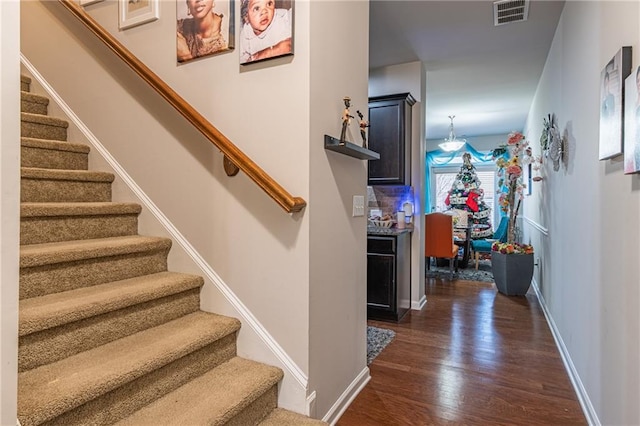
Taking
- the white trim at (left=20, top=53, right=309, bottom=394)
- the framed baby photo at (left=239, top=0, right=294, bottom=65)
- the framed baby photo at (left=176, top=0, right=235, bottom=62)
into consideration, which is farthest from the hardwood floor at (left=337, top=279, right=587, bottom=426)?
the framed baby photo at (left=176, top=0, right=235, bottom=62)

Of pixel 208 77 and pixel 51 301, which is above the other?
pixel 208 77

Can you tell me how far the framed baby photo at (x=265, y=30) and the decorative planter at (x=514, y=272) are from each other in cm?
389

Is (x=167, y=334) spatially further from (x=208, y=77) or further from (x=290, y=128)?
(x=208, y=77)

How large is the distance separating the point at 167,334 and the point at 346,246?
3.45 ft

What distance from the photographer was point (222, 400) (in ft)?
4.92

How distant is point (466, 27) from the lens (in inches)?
131

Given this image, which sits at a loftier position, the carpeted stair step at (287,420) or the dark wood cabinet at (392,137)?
the dark wood cabinet at (392,137)

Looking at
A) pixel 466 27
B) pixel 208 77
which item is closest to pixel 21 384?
pixel 208 77

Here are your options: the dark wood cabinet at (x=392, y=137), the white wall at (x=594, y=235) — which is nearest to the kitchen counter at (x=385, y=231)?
the dark wood cabinet at (x=392, y=137)

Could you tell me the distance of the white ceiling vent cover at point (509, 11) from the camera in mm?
2910

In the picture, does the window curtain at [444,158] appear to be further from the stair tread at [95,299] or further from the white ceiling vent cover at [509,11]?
the stair tread at [95,299]

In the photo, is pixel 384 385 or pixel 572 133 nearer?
pixel 384 385

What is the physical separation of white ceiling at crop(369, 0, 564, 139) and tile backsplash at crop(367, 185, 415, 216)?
146 cm

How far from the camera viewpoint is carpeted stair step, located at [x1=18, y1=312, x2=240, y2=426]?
1.18 metres
